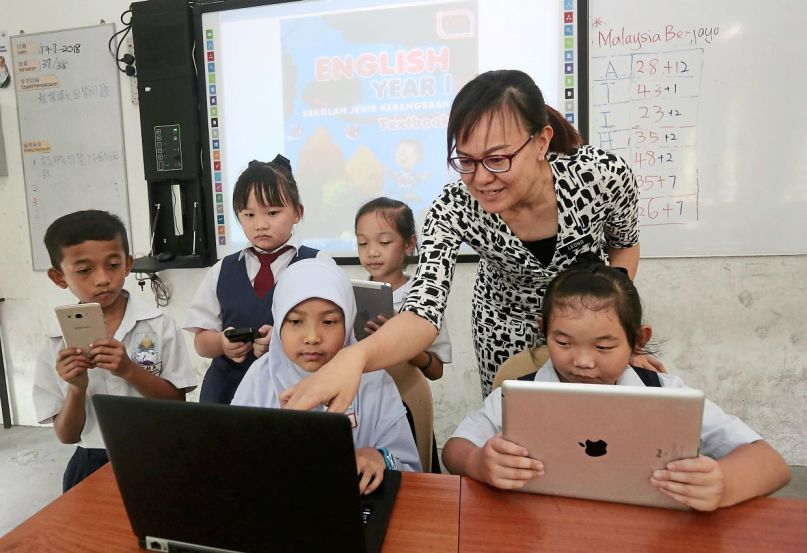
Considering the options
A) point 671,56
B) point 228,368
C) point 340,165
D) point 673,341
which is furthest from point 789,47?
point 228,368

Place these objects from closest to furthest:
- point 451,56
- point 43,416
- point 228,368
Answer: point 43,416
point 228,368
point 451,56

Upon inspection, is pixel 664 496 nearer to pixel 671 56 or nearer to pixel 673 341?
pixel 673 341

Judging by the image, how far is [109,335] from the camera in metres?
1.32

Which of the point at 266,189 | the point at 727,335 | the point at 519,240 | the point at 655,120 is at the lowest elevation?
the point at 727,335

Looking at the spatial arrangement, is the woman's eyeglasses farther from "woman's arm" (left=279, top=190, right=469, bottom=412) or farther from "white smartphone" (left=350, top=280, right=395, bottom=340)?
"white smartphone" (left=350, top=280, right=395, bottom=340)

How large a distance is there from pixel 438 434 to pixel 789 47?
2.34 meters

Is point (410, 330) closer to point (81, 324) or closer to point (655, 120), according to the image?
point (81, 324)

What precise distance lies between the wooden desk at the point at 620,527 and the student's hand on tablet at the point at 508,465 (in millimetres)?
35

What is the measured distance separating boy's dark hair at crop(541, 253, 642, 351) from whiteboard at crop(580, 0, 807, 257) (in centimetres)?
143

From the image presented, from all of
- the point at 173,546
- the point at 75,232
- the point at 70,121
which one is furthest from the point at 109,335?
the point at 70,121

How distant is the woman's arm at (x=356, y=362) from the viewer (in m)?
0.78

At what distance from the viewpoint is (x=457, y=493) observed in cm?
83

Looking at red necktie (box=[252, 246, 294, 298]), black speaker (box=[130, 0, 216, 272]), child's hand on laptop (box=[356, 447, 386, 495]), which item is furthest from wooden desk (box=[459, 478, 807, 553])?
black speaker (box=[130, 0, 216, 272])

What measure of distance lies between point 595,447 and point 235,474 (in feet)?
1.60
